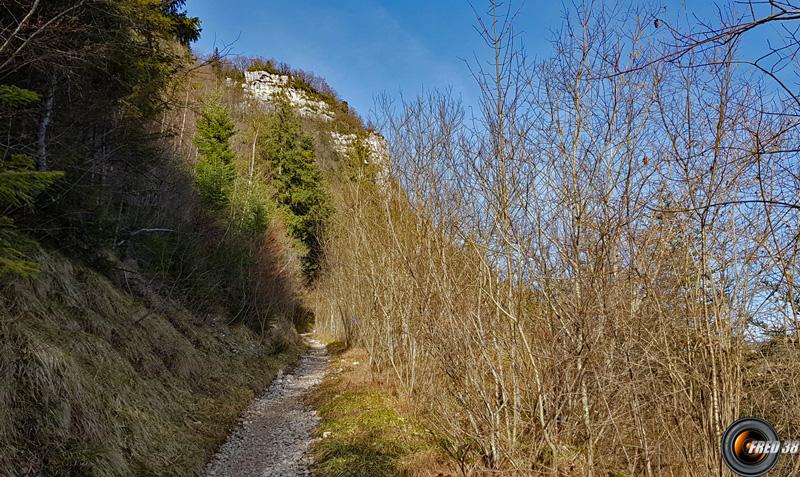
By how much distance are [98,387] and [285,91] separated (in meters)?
57.1

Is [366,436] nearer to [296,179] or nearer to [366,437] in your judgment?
[366,437]

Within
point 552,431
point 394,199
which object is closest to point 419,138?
point 394,199

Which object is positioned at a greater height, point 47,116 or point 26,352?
point 47,116

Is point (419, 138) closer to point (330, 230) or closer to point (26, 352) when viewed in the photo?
point (26, 352)

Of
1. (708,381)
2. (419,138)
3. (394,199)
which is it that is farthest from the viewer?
(394,199)

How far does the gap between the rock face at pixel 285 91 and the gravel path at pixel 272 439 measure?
1811 inches

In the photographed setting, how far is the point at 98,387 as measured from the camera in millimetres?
5168

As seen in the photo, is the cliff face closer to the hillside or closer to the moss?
the hillside

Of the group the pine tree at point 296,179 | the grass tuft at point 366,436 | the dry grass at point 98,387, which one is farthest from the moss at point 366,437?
the pine tree at point 296,179

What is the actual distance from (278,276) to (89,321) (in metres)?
12.6

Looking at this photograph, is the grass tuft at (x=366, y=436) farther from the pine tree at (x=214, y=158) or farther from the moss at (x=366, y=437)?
the pine tree at (x=214, y=158)

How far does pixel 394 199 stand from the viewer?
9.41 meters

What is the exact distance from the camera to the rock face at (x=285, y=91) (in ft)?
176

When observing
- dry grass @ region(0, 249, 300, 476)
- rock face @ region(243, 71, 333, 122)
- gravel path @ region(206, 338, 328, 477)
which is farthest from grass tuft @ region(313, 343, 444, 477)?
rock face @ region(243, 71, 333, 122)
